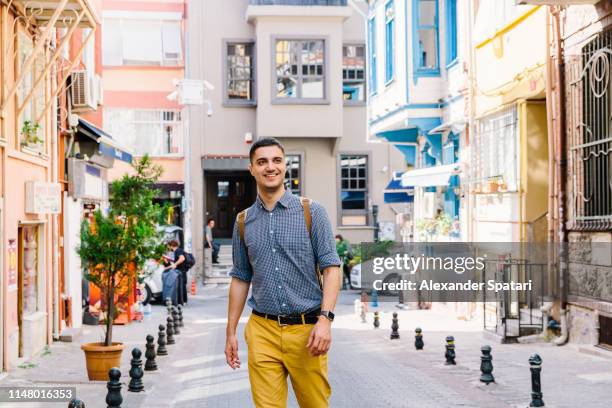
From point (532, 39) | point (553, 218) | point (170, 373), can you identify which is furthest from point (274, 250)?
point (532, 39)

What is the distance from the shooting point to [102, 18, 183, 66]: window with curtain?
35938 millimetres

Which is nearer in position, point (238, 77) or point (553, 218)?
point (553, 218)

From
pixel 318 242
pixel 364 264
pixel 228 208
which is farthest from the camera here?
pixel 228 208

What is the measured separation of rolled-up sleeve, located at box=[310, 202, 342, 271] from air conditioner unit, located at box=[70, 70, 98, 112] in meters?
13.4

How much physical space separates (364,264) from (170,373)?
16383 millimetres

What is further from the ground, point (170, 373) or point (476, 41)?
point (476, 41)

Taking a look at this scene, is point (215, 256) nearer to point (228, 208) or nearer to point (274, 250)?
point (228, 208)

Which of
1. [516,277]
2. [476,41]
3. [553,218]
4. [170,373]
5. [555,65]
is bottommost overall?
[170,373]

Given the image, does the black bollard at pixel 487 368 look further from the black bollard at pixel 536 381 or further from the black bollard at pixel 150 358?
the black bollard at pixel 150 358

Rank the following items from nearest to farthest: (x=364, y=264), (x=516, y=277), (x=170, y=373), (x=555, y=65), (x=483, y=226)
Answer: (x=170, y=373), (x=555, y=65), (x=516, y=277), (x=483, y=226), (x=364, y=264)

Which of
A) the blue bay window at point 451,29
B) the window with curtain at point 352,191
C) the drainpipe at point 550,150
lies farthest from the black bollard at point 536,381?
the window with curtain at point 352,191

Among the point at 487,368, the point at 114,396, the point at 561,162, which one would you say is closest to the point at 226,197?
the point at 561,162

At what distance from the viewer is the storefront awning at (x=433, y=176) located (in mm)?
21062

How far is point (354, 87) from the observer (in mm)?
37594
